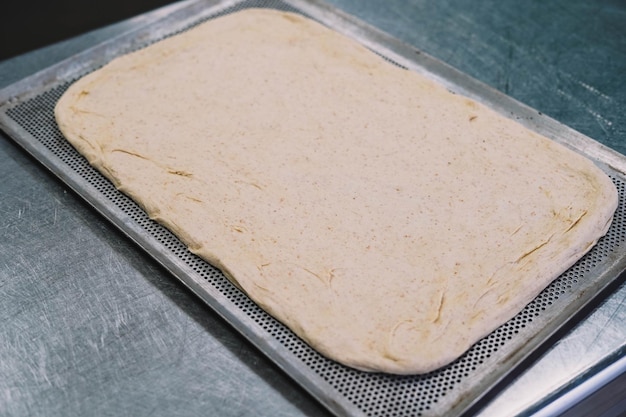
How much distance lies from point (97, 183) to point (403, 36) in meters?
1.14

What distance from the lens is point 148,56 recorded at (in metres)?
1.94

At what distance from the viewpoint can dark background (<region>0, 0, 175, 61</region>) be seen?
302 centimetres

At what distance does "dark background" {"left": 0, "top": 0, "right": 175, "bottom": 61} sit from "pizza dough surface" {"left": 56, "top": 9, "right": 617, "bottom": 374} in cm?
140

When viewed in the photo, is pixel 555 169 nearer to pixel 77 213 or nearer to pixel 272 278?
pixel 272 278

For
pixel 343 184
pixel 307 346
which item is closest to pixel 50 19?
pixel 343 184

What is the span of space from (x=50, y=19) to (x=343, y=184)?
223 cm

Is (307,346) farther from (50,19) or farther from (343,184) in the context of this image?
(50,19)

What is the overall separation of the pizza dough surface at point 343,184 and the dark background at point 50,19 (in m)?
1.40

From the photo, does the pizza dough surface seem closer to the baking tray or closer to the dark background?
the baking tray

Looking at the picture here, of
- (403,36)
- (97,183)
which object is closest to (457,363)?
(97,183)

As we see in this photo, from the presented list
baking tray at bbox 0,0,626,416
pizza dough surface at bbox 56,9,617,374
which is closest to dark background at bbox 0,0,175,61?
baking tray at bbox 0,0,626,416

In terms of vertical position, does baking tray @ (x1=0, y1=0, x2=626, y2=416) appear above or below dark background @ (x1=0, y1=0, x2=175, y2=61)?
above

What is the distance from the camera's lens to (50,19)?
3094 millimetres

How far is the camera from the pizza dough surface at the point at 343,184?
1298 mm
